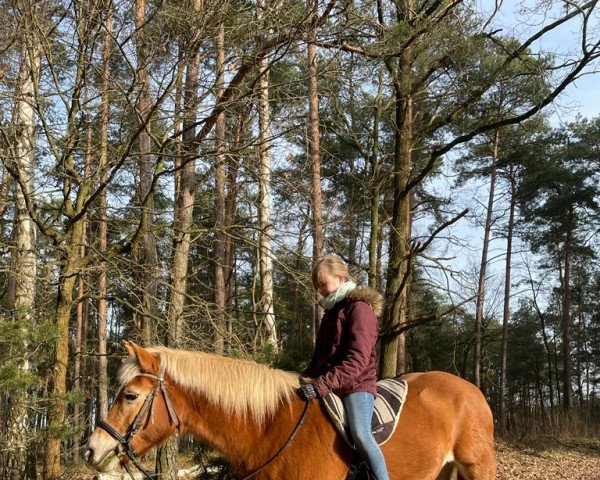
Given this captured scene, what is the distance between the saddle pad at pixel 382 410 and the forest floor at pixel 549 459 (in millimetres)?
9081

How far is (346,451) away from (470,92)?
5850 millimetres

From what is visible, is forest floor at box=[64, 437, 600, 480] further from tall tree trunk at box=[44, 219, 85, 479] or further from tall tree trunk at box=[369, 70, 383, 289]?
tall tree trunk at box=[369, 70, 383, 289]

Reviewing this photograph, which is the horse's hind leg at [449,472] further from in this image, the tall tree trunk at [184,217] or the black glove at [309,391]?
the tall tree trunk at [184,217]

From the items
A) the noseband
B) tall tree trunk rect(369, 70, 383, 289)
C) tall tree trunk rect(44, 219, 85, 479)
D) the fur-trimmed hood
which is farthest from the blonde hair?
tall tree trunk rect(369, 70, 383, 289)

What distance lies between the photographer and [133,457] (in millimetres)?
3189

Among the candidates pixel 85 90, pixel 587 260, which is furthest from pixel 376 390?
pixel 587 260

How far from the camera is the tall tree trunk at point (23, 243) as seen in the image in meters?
5.25

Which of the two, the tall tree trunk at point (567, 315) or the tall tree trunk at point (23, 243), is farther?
the tall tree trunk at point (567, 315)

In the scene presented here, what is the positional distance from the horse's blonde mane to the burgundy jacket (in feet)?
1.11

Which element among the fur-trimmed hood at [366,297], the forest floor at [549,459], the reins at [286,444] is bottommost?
the forest floor at [549,459]

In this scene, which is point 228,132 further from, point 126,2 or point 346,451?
point 346,451

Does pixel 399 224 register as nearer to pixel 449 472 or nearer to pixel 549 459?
pixel 449 472

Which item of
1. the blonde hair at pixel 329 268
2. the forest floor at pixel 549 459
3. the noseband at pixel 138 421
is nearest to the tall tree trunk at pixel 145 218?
the blonde hair at pixel 329 268

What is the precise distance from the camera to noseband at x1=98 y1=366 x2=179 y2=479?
10.3 ft
